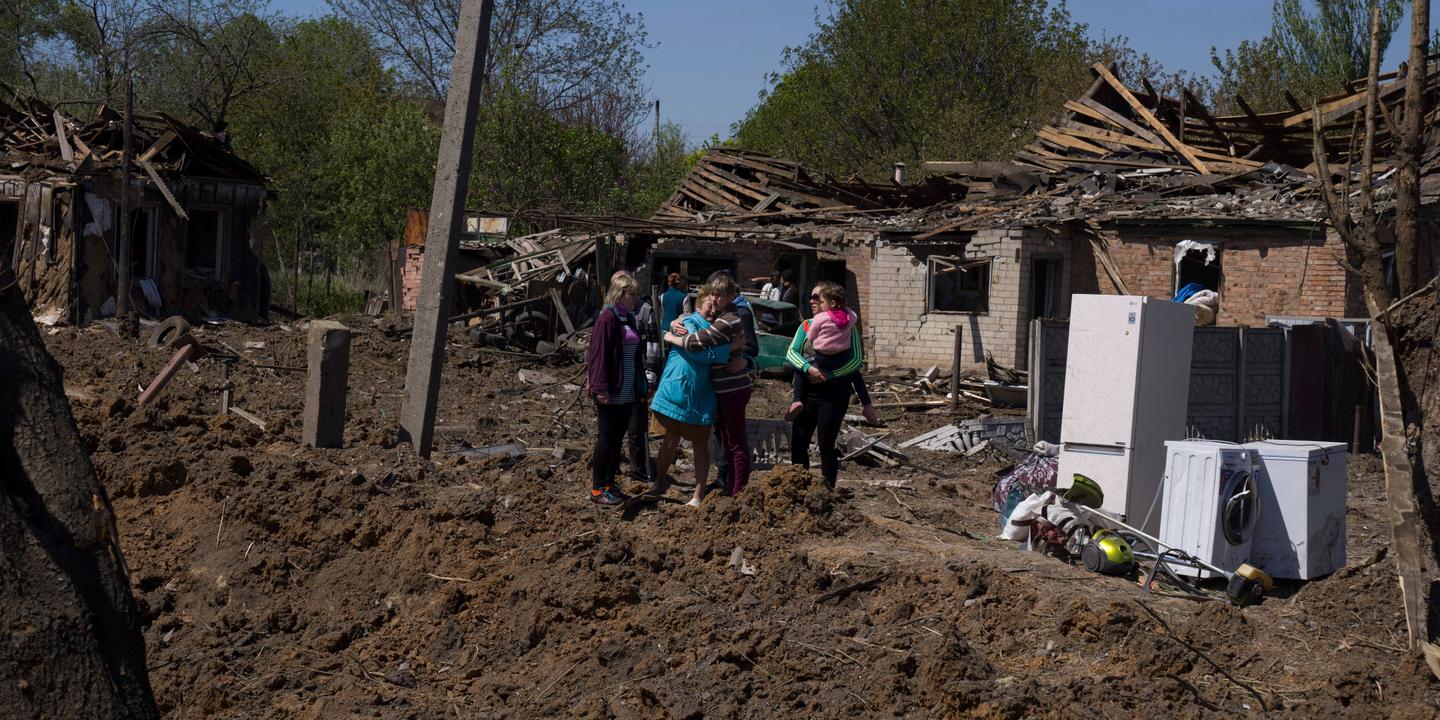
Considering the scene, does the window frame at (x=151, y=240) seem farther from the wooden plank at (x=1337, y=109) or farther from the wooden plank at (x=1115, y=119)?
the wooden plank at (x=1337, y=109)

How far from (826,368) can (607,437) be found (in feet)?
4.93

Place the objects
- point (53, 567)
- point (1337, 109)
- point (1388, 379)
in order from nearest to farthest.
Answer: point (53, 567) → point (1388, 379) → point (1337, 109)

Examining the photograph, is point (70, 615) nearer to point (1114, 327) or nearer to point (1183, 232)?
point (1114, 327)

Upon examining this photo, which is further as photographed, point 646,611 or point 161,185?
point 161,185

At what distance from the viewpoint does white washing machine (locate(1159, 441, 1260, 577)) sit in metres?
7.30

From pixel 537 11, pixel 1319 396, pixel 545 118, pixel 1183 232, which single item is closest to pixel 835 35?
pixel 537 11

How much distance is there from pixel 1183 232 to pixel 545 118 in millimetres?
17411

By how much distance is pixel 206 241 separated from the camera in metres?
23.7

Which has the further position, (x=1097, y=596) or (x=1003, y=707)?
(x=1097, y=596)

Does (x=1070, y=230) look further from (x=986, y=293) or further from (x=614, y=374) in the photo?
(x=614, y=374)

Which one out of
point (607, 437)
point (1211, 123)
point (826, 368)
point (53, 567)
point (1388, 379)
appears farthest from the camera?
point (1211, 123)

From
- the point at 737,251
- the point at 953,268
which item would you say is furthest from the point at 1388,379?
the point at 737,251

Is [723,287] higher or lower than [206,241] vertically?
lower

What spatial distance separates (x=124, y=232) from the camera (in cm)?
1956
